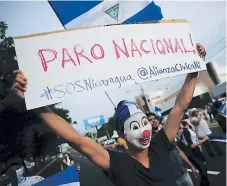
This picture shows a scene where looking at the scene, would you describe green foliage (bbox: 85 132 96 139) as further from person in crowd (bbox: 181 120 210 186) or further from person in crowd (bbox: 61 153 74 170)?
person in crowd (bbox: 181 120 210 186)

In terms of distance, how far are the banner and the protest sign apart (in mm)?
904

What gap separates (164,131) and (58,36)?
814mm

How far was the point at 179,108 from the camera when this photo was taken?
179 cm

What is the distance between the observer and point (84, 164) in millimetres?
2488

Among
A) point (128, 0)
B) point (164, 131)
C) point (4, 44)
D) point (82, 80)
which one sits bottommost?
point (164, 131)

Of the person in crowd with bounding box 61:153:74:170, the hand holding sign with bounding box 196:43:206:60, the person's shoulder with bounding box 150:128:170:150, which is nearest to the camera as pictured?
the person's shoulder with bounding box 150:128:170:150

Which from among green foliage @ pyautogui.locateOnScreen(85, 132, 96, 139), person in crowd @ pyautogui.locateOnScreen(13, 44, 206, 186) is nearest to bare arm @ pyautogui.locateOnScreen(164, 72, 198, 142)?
person in crowd @ pyautogui.locateOnScreen(13, 44, 206, 186)

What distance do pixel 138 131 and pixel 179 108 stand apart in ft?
1.06

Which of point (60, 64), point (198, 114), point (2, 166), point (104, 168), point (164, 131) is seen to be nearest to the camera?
point (104, 168)

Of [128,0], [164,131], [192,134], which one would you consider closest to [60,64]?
[164,131]

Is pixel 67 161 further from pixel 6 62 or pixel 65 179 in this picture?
pixel 6 62

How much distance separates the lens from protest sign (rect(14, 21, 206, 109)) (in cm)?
152

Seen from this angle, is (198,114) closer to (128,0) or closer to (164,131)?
(128,0)

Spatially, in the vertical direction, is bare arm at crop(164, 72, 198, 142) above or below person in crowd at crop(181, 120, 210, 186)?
above
